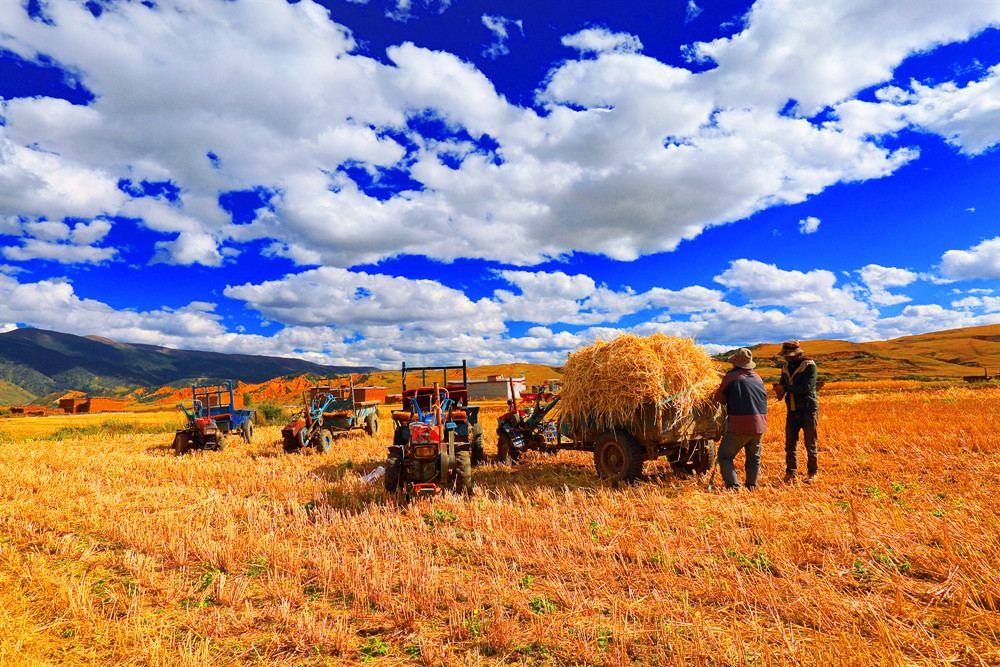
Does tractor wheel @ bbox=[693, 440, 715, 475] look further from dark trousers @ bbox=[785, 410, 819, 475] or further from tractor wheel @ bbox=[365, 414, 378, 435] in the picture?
tractor wheel @ bbox=[365, 414, 378, 435]

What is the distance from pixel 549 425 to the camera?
10.6 metres

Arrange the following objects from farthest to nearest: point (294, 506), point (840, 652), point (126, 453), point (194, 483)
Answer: point (126, 453)
point (194, 483)
point (294, 506)
point (840, 652)

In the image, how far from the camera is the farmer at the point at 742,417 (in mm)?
7000

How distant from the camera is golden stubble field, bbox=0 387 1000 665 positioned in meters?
3.28

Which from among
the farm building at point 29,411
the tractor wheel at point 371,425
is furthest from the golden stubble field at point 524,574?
the farm building at point 29,411

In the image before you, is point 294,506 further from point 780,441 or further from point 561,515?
point 780,441

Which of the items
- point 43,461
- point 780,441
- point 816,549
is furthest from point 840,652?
point 43,461

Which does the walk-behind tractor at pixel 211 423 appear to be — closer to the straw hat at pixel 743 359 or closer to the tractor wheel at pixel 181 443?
the tractor wheel at pixel 181 443

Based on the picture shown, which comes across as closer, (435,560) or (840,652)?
Answer: (840,652)

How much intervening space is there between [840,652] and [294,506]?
640 cm

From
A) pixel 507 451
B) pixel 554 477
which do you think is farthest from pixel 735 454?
pixel 507 451

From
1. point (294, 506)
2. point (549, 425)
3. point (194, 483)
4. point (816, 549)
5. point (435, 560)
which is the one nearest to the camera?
point (816, 549)

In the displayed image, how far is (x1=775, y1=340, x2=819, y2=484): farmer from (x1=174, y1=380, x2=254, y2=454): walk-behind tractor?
553 inches

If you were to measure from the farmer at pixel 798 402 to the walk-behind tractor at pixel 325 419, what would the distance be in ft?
34.0
